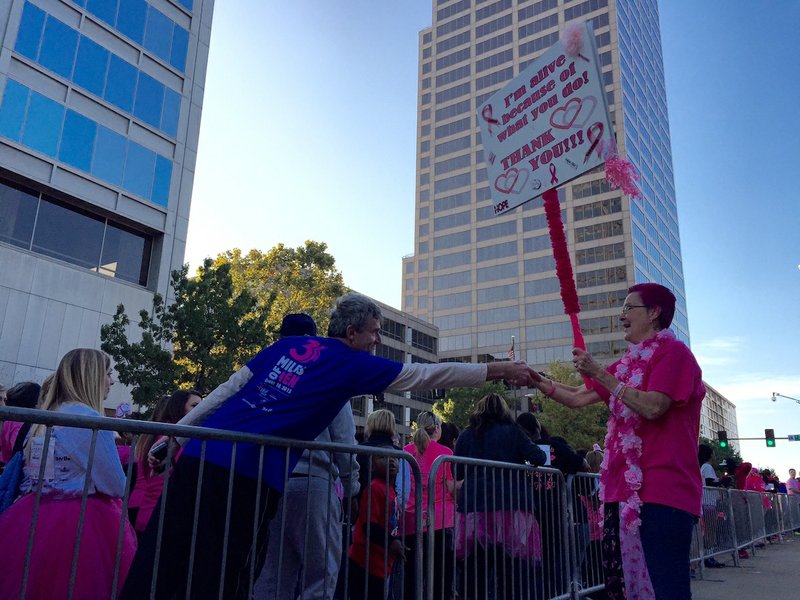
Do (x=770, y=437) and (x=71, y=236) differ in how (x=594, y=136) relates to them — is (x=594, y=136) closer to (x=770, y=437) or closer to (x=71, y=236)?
(x=71, y=236)

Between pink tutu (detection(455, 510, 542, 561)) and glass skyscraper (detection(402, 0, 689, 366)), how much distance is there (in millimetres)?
60084

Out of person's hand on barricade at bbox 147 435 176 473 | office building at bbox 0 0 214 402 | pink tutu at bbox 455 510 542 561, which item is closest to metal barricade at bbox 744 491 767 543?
pink tutu at bbox 455 510 542 561

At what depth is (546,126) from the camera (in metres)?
3.94

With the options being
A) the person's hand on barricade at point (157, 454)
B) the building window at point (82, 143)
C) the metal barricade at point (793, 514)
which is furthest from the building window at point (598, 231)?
the person's hand on barricade at point (157, 454)

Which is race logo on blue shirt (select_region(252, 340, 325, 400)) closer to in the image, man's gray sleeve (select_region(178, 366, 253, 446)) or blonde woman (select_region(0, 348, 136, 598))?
man's gray sleeve (select_region(178, 366, 253, 446))

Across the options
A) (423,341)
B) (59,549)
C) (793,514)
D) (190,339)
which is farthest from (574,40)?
(423,341)

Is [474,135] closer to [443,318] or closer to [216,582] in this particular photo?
[443,318]

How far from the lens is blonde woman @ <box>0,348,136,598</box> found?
2.68 m

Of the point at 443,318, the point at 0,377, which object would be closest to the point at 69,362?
the point at 0,377

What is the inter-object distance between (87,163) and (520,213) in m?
58.9

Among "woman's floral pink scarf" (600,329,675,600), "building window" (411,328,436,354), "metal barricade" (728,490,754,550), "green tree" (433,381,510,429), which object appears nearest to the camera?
"woman's floral pink scarf" (600,329,675,600)

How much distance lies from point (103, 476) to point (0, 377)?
17.8 m

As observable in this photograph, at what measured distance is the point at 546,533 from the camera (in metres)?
5.04

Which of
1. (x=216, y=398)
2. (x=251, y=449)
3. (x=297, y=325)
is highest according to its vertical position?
(x=297, y=325)
